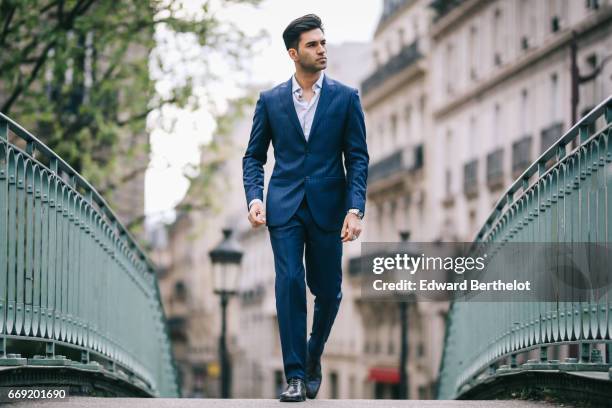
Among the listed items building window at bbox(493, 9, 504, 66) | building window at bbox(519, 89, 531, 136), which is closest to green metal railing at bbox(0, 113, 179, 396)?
building window at bbox(519, 89, 531, 136)

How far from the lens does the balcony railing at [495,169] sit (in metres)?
47.2

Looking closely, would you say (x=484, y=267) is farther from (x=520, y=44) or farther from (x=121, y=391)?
(x=520, y=44)

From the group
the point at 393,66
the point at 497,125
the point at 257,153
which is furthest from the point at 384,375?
the point at 257,153

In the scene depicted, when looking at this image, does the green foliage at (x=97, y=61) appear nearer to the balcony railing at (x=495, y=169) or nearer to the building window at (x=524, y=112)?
the building window at (x=524, y=112)

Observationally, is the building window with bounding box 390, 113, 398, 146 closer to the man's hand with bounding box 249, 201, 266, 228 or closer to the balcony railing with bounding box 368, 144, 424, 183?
the balcony railing with bounding box 368, 144, 424, 183

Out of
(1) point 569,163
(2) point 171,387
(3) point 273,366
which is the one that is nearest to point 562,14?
(2) point 171,387

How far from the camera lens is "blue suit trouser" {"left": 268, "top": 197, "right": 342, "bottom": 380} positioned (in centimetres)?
909

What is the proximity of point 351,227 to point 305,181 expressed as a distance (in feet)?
1.36

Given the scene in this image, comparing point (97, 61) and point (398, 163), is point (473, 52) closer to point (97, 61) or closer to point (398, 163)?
point (398, 163)

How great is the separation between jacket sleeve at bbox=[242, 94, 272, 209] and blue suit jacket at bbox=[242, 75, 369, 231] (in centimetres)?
1

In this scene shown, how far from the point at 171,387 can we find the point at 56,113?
26.0 ft

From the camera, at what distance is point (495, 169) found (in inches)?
1885

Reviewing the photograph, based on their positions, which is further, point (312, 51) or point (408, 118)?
point (408, 118)

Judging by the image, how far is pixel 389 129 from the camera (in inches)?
2518
